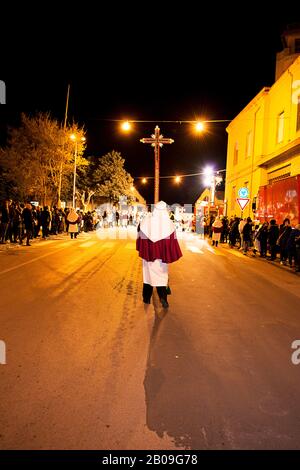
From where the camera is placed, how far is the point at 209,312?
716cm

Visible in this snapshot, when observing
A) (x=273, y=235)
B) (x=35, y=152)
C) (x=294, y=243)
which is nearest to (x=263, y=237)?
(x=273, y=235)

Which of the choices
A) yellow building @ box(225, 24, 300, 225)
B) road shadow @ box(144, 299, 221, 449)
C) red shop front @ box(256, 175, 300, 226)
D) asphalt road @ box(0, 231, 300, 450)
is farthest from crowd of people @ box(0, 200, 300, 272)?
road shadow @ box(144, 299, 221, 449)

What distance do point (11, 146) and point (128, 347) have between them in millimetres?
31424

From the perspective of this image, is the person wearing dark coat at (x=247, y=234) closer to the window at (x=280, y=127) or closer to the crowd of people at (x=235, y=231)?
the crowd of people at (x=235, y=231)

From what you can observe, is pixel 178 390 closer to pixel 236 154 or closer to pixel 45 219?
pixel 45 219

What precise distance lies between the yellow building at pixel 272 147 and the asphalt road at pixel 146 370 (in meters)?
8.75

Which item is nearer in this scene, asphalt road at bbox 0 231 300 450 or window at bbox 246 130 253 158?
asphalt road at bbox 0 231 300 450

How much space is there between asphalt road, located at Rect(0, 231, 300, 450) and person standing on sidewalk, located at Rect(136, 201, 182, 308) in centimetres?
52

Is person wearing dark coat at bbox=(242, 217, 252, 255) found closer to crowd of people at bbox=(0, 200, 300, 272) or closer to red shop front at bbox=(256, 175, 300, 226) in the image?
crowd of people at bbox=(0, 200, 300, 272)

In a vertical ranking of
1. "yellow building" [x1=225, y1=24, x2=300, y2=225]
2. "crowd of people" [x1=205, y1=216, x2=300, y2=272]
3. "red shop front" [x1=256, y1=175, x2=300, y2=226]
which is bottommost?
"crowd of people" [x1=205, y1=216, x2=300, y2=272]

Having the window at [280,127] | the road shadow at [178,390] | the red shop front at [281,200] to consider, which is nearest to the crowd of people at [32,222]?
the red shop front at [281,200]

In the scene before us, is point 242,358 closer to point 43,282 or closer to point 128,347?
point 128,347

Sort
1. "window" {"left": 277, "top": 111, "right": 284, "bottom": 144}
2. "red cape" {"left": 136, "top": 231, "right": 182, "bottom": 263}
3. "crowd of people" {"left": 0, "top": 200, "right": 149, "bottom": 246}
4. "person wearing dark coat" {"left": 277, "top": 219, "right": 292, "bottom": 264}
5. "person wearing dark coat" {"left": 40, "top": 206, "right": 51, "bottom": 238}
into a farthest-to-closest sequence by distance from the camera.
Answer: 1. "window" {"left": 277, "top": 111, "right": 284, "bottom": 144}
2. "person wearing dark coat" {"left": 40, "top": 206, "right": 51, "bottom": 238}
3. "crowd of people" {"left": 0, "top": 200, "right": 149, "bottom": 246}
4. "person wearing dark coat" {"left": 277, "top": 219, "right": 292, "bottom": 264}
5. "red cape" {"left": 136, "top": 231, "right": 182, "bottom": 263}

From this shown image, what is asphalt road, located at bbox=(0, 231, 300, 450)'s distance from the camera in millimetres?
3219
